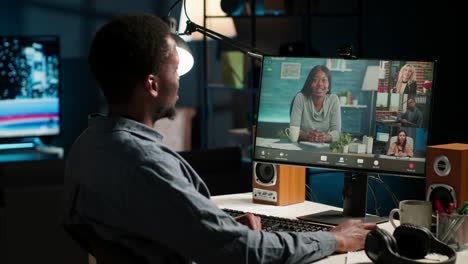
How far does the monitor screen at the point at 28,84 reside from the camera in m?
5.55

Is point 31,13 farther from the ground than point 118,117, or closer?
farther from the ground

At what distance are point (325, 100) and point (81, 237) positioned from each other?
0.96 meters

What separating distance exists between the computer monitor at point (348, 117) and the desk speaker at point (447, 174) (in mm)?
43

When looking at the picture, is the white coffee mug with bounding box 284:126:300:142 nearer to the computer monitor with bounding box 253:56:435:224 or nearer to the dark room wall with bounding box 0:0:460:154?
the computer monitor with bounding box 253:56:435:224

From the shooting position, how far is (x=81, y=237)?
1.33 meters

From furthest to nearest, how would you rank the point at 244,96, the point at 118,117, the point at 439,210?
the point at 244,96, the point at 439,210, the point at 118,117

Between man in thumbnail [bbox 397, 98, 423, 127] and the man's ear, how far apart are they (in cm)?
80

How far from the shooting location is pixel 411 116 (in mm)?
1852

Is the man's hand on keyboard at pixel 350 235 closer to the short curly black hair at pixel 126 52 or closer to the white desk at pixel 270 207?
the white desk at pixel 270 207

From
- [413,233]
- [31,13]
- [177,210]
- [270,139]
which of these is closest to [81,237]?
[177,210]

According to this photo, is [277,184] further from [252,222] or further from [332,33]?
[332,33]

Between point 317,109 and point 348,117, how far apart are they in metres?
0.11

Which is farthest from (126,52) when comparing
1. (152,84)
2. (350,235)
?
(350,235)

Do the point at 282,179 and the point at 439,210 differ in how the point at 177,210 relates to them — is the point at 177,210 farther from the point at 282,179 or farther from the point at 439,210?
the point at 282,179
